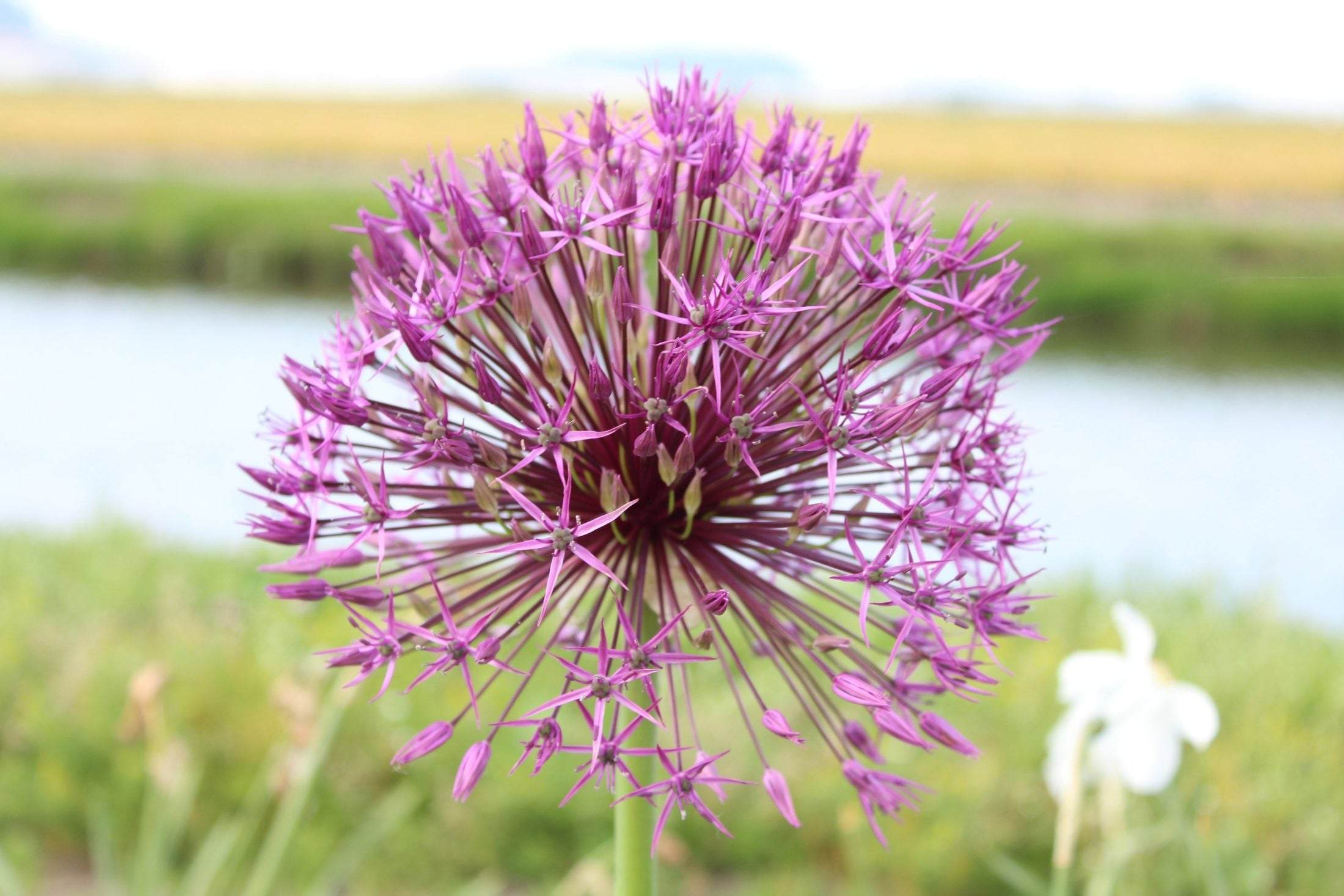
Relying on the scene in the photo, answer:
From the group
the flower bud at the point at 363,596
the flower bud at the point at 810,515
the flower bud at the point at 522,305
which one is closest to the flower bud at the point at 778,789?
the flower bud at the point at 810,515

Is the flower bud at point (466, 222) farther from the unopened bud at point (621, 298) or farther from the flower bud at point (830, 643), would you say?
the flower bud at point (830, 643)

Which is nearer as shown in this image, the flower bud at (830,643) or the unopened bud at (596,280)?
the flower bud at (830,643)

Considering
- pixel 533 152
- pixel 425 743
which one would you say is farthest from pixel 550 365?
pixel 425 743

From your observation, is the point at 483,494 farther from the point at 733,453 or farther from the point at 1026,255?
the point at 1026,255

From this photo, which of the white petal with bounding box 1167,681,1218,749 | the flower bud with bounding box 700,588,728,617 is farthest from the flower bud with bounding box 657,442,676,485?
the white petal with bounding box 1167,681,1218,749

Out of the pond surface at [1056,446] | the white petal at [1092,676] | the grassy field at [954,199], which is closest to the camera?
the white petal at [1092,676]

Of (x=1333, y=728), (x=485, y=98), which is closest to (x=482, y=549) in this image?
(x=1333, y=728)
